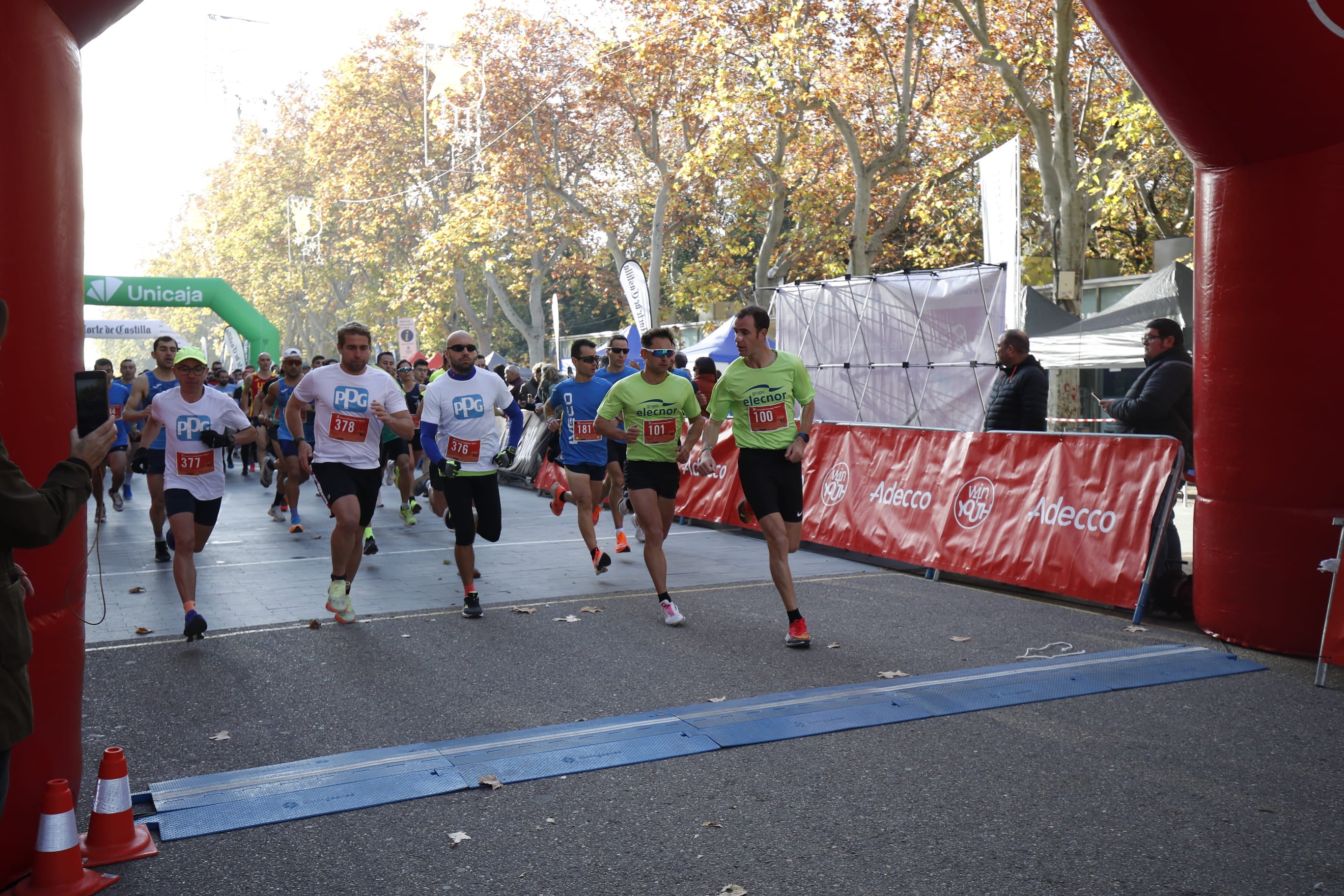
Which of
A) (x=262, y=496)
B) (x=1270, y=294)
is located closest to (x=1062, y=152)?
(x=1270, y=294)

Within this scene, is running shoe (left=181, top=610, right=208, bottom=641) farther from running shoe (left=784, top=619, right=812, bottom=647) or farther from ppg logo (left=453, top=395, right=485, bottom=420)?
running shoe (left=784, top=619, right=812, bottom=647)

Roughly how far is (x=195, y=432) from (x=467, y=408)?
1.84 meters

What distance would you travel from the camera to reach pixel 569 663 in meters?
6.70

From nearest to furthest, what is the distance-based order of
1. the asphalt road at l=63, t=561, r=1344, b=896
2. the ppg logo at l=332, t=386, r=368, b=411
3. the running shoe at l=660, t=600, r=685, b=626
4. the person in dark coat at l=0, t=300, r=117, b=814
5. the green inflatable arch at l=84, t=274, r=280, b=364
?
1. the person in dark coat at l=0, t=300, r=117, b=814
2. the asphalt road at l=63, t=561, r=1344, b=896
3. the running shoe at l=660, t=600, r=685, b=626
4. the ppg logo at l=332, t=386, r=368, b=411
5. the green inflatable arch at l=84, t=274, r=280, b=364

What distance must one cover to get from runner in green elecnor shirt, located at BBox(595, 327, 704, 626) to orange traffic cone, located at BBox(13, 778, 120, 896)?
4684mm

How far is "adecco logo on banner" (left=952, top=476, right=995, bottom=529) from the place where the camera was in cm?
912

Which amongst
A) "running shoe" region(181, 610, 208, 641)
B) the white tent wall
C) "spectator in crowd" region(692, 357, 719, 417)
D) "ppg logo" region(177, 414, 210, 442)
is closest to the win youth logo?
the white tent wall

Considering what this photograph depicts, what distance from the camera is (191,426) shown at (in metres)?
7.68

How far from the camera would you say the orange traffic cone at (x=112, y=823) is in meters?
3.86

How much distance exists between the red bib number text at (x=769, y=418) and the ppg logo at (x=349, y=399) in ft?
8.57

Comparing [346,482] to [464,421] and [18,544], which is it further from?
[18,544]

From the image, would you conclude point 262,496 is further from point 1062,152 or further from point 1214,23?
point 1214,23

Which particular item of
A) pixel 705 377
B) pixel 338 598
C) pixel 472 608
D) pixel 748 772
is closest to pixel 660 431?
pixel 472 608

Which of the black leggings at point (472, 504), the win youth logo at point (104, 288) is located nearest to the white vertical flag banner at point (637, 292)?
the black leggings at point (472, 504)
